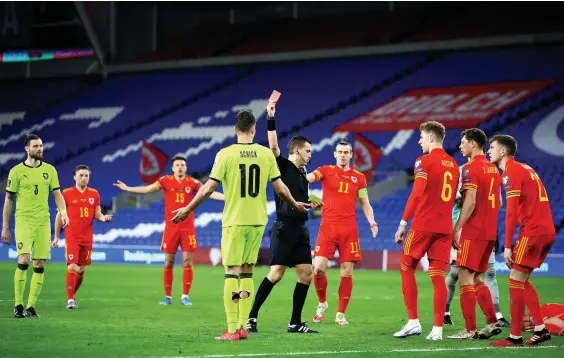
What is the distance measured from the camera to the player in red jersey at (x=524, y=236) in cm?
943

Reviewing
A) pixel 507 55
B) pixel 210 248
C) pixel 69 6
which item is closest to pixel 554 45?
pixel 507 55

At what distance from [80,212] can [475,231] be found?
722cm

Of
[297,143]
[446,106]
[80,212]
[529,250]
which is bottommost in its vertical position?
[529,250]

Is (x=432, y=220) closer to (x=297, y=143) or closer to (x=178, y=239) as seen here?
(x=297, y=143)

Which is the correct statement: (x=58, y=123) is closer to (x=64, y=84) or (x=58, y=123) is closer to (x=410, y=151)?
(x=64, y=84)

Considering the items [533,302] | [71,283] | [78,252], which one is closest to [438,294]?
[533,302]

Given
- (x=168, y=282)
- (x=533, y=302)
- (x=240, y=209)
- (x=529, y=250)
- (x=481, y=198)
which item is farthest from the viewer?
(x=168, y=282)

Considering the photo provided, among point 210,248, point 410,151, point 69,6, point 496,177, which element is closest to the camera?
point 496,177

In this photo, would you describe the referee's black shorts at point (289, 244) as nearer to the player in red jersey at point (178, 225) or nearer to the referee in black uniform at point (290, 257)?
the referee in black uniform at point (290, 257)

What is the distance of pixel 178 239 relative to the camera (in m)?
15.7

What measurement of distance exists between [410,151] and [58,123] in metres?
16.9

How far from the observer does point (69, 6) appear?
3856 centimetres

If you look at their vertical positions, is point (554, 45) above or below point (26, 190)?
above

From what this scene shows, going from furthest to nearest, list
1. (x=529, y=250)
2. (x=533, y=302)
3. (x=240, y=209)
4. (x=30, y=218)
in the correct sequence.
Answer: (x=30, y=218) < (x=533, y=302) < (x=529, y=250) < (x=240, y=209)
